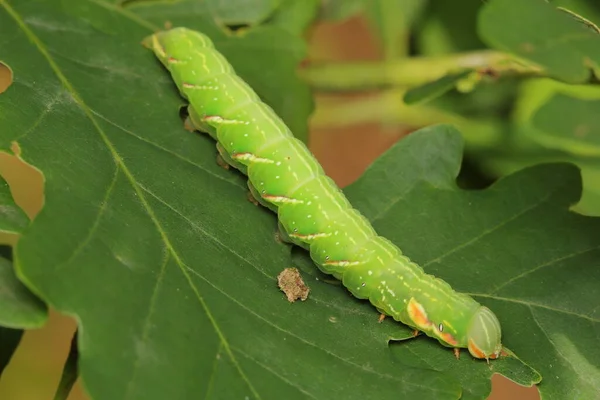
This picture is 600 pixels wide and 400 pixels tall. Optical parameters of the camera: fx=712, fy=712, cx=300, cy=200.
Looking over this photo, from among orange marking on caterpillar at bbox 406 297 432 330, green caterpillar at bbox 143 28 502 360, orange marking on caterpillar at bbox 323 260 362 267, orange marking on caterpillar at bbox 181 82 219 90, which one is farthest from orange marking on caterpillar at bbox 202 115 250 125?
orange marking on caterpillar at bbox 406 297 432 330

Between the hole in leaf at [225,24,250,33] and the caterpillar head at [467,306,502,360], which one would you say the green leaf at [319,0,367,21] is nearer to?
the hole in leaf at [225,24,250,33]

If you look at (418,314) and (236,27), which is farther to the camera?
(236,27)

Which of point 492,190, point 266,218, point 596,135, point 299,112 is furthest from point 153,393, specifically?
point 596,135

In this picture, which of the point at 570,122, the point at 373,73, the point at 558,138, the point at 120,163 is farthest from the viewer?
the point at 373,73

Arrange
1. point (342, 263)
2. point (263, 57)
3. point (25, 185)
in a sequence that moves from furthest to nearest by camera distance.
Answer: point (25, 185) < point (263, 57) < point (342, 263)

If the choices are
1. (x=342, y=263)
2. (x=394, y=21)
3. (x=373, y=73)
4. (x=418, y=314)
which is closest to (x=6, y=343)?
(x=342, y=263)

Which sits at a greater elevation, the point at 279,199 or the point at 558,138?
the point at 279,199

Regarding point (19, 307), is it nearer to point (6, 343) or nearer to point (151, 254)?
point (151, 254)

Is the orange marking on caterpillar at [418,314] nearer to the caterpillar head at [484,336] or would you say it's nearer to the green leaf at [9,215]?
the caterpillar head at [484,336]
